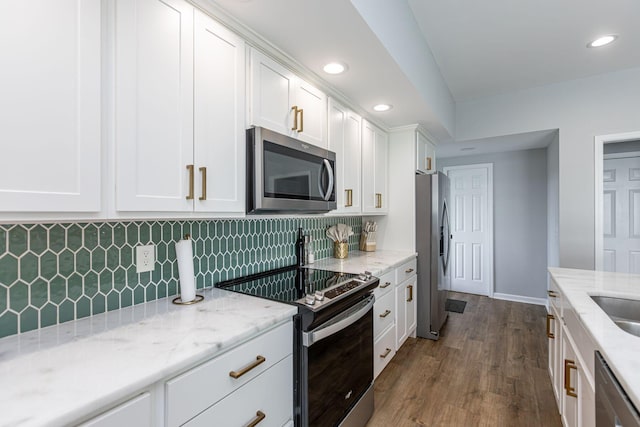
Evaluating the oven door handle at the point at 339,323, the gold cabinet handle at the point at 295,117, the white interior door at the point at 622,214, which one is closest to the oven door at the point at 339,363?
the oven door handle at the point at 339,323

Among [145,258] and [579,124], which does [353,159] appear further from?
[579,124]

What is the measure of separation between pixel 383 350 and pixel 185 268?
174 centimetres

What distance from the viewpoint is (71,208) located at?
90 cm

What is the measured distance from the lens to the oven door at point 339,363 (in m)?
1.38

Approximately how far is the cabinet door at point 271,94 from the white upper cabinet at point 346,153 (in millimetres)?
520

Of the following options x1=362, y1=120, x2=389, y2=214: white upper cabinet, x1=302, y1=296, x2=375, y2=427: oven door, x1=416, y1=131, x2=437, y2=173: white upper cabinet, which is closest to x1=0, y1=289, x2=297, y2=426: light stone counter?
x1=302, y1=296, x2=375, y2=427: oven door

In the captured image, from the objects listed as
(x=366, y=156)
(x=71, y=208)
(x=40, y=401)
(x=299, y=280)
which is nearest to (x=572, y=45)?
(x=366, y=156)

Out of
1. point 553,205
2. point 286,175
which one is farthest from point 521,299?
point 286,175

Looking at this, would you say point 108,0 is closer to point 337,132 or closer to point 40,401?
point 40,401

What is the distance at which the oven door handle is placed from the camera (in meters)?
1.34

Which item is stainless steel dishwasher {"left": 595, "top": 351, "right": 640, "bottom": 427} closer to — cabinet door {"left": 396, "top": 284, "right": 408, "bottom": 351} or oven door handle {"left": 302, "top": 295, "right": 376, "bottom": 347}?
oven door handle {"left": 302, "top": 295, "right": 376, "bottom": 347}

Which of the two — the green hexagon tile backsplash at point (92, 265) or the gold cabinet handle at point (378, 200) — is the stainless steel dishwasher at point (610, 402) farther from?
the gold cabinet handle at point (378, 200)

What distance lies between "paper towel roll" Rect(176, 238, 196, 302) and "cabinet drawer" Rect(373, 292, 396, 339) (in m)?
1.35

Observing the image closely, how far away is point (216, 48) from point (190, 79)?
0.77 ft
